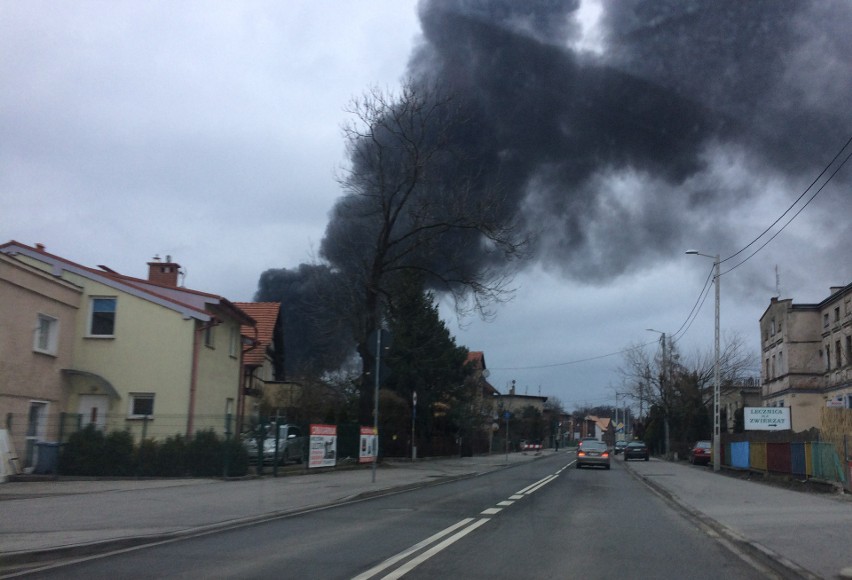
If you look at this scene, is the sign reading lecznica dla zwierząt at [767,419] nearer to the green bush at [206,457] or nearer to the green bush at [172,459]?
the green bush at [206,457]

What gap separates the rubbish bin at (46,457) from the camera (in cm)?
2006

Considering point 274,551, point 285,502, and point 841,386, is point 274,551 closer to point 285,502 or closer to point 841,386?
point 285,502

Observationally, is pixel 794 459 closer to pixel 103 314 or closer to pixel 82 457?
pixel 82 457

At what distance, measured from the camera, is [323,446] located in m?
24.9

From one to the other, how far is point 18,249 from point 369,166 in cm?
1165

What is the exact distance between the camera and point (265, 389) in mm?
42719

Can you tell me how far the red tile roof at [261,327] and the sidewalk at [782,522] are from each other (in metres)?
21.3

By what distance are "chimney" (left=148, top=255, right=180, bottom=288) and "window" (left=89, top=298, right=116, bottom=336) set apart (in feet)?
19.4

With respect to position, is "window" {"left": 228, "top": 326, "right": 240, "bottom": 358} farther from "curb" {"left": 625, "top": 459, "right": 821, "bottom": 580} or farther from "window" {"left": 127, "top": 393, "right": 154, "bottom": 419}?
"curb" {"left": 625, "top": 459, "right": 821, "bottom": 580}

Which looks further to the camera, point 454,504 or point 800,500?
point 800,500

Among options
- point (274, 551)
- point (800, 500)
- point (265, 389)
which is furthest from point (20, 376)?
point (265, 389)

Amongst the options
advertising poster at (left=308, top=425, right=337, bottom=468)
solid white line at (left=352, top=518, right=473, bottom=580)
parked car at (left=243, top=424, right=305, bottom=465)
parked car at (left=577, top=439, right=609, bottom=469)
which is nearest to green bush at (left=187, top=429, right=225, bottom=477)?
parked car at (left=243, top=424, right=305, bottom=465)

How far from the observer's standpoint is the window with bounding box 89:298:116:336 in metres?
25.1

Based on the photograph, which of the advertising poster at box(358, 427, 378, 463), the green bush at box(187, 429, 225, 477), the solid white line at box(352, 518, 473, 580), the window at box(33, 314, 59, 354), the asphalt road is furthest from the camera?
the advertising poster at box(358, 427, 378, 463)
